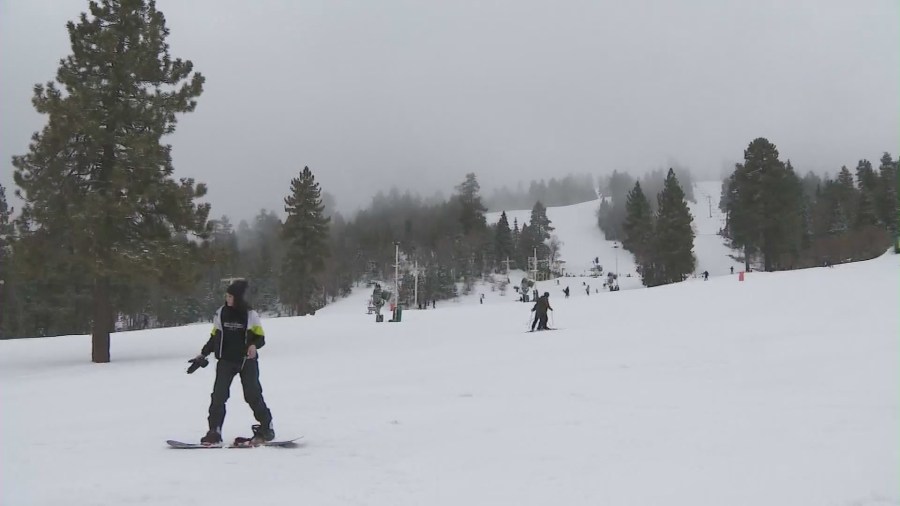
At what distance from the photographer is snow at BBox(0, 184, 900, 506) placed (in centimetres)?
516

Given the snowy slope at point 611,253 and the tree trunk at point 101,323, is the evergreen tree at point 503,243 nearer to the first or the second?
the snowy slope at point 611,253

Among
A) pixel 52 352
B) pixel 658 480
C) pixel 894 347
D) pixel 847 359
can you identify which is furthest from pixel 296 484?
pixel 52 352

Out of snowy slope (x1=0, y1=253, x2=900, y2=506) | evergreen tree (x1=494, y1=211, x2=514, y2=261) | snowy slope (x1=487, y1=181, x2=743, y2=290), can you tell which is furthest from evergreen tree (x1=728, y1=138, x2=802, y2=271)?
evergreen tree (x1=494, y1=211, x2=514, y2=261)

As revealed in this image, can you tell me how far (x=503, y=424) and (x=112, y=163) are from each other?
15895 millimetres

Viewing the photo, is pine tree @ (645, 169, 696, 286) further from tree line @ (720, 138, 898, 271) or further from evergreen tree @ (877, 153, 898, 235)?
evergreen tree @ (877, 153, 898, 235)

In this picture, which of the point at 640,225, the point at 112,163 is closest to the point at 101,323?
the point at 112,163

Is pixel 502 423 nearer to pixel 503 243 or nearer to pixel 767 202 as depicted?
pixel 767 202

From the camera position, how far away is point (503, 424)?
308 inches

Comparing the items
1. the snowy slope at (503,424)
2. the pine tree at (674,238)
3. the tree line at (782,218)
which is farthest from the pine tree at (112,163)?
the pine tree at (674,238)

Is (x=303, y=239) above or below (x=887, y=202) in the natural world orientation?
below

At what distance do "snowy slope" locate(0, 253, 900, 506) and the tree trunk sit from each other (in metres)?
0.61

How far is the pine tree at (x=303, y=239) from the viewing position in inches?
2307

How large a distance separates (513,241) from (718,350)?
121 meters

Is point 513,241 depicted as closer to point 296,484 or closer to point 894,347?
point 894,347
